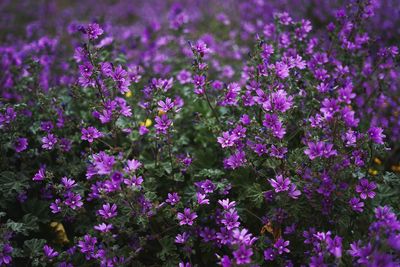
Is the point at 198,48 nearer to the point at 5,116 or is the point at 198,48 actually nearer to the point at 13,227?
the point at 5,116

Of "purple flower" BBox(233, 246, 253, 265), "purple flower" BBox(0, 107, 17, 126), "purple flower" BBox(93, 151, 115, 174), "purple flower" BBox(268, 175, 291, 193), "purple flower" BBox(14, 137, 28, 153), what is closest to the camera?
"purple flower" BBox(233, 246, 253, 265)

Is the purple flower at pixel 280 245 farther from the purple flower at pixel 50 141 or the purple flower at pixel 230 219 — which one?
the purple flower at pixel 50 141

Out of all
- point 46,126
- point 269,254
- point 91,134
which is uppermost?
point 46,126

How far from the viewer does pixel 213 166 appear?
3482mm

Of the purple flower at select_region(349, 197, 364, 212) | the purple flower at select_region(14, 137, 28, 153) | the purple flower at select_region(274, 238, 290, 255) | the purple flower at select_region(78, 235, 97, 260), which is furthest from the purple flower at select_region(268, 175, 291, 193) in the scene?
the purple flower at select_region(14, 137, 28, 153)

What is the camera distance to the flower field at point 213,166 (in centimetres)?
254

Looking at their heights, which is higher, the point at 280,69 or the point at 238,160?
the point at 280,69

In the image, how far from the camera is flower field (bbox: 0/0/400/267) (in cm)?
254

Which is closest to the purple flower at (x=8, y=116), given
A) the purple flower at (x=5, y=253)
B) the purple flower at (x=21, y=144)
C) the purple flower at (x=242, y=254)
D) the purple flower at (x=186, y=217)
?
the purple flower at (x=21, y=144)

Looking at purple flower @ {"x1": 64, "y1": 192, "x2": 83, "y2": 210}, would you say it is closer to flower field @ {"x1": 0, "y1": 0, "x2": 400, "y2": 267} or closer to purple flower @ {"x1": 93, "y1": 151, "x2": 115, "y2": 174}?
flower field @ {"x1": 0, "y1": 0, "x2": 400, "y2": 267}

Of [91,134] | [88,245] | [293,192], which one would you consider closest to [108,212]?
[88,245]

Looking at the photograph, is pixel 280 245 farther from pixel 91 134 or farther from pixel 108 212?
pixel 91 134

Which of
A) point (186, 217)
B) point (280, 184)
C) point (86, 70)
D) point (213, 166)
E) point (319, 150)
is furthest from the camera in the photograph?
point (213, 166)

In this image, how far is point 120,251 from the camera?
104 inches
